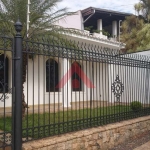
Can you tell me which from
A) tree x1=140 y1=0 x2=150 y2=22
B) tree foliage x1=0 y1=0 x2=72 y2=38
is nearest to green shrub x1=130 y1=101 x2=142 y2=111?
tree foliage x1=0 y1=0 x2=72 y2=38

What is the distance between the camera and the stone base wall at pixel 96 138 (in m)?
3.99

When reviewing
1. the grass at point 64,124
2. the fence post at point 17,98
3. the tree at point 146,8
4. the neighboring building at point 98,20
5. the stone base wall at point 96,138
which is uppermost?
the tree at point 146,8

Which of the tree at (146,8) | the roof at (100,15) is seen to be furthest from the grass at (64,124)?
the tree at (146,8)

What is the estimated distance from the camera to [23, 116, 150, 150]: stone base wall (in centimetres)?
399

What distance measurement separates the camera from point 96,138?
503 cm

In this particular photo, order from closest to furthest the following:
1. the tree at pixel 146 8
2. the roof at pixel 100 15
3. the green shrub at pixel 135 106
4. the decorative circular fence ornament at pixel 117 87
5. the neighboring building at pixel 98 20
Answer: the decorative circular fence ornament at pixel 117 87
the green shrub at pixel 135 106
the neighboring building at pixel 98 20
the roof at pixel 100 15
the tree at pixel 146 8

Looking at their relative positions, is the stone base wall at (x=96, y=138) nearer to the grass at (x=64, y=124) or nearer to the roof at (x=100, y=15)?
the grass at (x=64, y=124)

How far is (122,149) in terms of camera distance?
211 inches

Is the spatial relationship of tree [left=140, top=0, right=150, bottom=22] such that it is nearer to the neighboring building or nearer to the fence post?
the neighboring building

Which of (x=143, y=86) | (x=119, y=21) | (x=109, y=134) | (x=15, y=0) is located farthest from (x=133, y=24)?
(x=109, y=134)

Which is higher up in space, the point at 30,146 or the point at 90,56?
the point at 90,56

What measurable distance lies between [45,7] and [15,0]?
98 cm

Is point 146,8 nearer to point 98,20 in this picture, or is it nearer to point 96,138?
point 98,20

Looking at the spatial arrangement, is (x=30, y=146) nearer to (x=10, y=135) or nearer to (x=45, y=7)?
(x=10, y=135)
